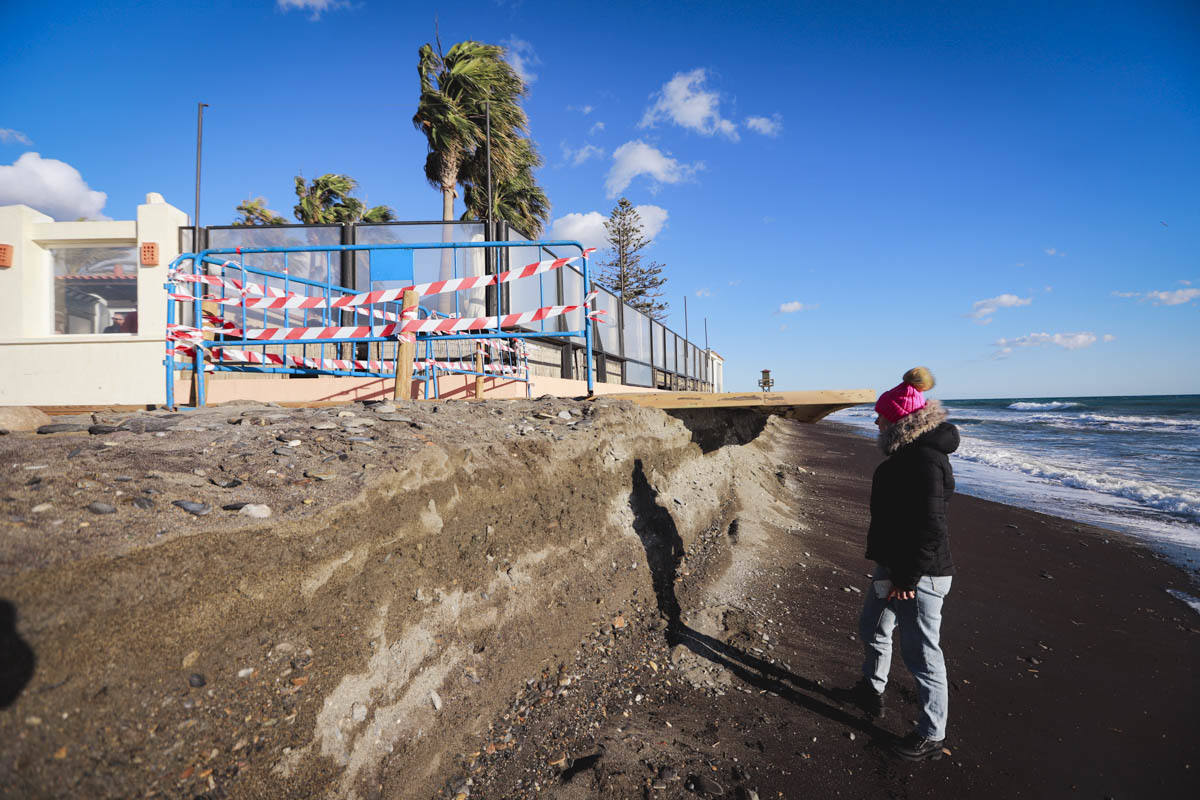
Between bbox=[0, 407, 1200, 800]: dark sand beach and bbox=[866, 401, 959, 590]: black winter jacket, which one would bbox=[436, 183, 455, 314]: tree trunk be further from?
bbox=[866, 401, 959, 590]: black winter jacket

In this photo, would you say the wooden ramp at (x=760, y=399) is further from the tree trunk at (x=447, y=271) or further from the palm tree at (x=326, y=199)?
the palm tree at (x=326, y=199)

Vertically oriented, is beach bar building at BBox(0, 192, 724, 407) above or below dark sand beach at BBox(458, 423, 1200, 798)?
above

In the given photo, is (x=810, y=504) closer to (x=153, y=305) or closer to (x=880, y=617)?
(x=880, y=617)

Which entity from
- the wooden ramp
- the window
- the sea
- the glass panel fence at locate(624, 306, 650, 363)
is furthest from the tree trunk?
the sea

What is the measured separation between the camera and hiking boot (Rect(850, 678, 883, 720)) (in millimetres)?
2930

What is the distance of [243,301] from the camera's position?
4.52m

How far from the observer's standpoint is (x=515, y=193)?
19.8m

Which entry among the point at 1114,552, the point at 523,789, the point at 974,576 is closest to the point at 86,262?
the point at 523,789

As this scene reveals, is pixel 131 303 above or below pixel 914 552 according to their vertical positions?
above

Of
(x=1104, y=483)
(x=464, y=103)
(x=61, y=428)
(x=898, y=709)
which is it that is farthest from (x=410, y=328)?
(x=1104, y=483)

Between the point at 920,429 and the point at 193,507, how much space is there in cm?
365

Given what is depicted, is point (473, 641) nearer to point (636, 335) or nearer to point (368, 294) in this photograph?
point (368, 294)

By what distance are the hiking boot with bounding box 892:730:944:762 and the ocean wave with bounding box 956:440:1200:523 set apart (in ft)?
30.2

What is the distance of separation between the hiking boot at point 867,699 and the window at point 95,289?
945 centimetres
